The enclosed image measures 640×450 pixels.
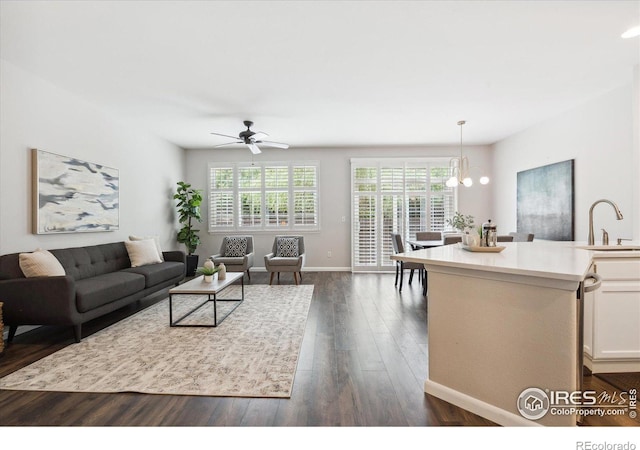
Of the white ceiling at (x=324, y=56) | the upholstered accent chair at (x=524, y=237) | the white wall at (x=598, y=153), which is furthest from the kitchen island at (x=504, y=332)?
the upholstered accent chair at (x=524, y=237)

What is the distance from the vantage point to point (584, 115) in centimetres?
434

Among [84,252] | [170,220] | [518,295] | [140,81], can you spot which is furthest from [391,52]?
[170,220]

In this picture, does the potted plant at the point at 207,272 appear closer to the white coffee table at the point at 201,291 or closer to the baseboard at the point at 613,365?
the white coffee table at the point at 201,291

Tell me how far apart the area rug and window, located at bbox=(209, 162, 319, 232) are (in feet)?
11.1

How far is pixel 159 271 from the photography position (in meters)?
4.38

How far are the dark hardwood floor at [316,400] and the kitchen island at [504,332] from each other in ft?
0.58

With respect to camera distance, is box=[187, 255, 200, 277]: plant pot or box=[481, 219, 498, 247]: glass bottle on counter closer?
box=[481, 219, 498, 247]: glass bottle on counter

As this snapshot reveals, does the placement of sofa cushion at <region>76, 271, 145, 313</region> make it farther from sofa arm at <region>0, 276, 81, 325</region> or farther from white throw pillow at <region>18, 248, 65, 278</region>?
white throw pillow at <region>18, 248, 65, 278</region>

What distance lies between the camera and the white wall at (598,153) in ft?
12.0

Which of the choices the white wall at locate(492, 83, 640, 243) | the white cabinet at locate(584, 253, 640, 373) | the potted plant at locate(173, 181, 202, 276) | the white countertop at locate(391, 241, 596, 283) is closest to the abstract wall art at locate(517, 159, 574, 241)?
the white wall at locate(492, 83, 640, 243)

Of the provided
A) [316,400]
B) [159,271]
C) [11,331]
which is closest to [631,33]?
[316,400]

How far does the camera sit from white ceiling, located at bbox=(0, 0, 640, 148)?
2428 mm
